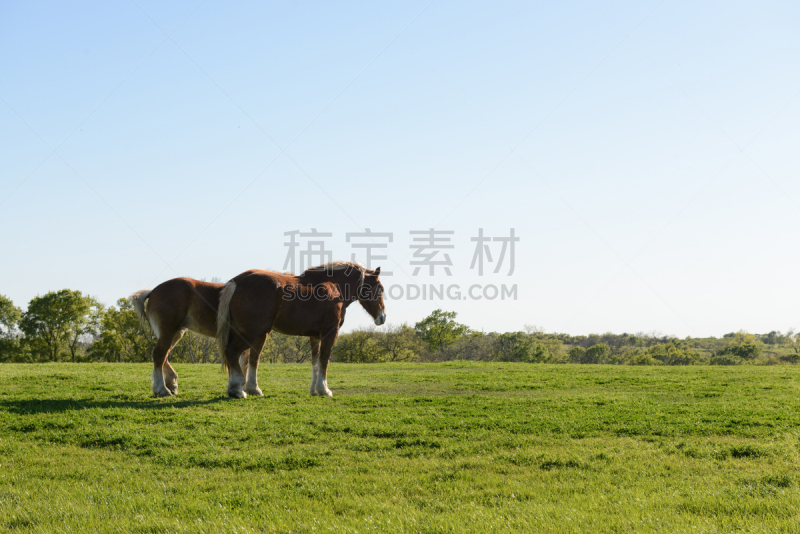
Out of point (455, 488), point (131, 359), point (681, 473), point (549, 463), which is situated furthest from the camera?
point (131, 359)

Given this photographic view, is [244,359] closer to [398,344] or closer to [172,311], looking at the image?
[172,311]

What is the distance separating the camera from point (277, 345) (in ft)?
186

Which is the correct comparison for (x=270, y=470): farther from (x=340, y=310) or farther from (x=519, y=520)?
(x=340, y=310)

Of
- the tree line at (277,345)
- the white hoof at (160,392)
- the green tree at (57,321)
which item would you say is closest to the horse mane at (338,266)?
the white hoof at (160,392)

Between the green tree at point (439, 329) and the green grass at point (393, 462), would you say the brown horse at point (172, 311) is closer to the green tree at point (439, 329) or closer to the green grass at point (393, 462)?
the green grass at point (393, 462)

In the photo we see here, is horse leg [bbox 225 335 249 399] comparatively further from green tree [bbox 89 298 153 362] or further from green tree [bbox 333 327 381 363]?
green tree [bbox 333 327 381 363]

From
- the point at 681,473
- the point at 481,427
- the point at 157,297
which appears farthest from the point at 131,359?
the point at 681,473

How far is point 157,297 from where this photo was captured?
442 inches

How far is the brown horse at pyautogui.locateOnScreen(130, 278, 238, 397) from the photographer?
11.2 metres

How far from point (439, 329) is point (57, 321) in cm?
3503

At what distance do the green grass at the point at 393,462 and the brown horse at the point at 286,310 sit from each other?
0.85m

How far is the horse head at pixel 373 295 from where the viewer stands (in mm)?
13578

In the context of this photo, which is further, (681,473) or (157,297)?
(157,297)

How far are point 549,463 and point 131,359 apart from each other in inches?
1844
